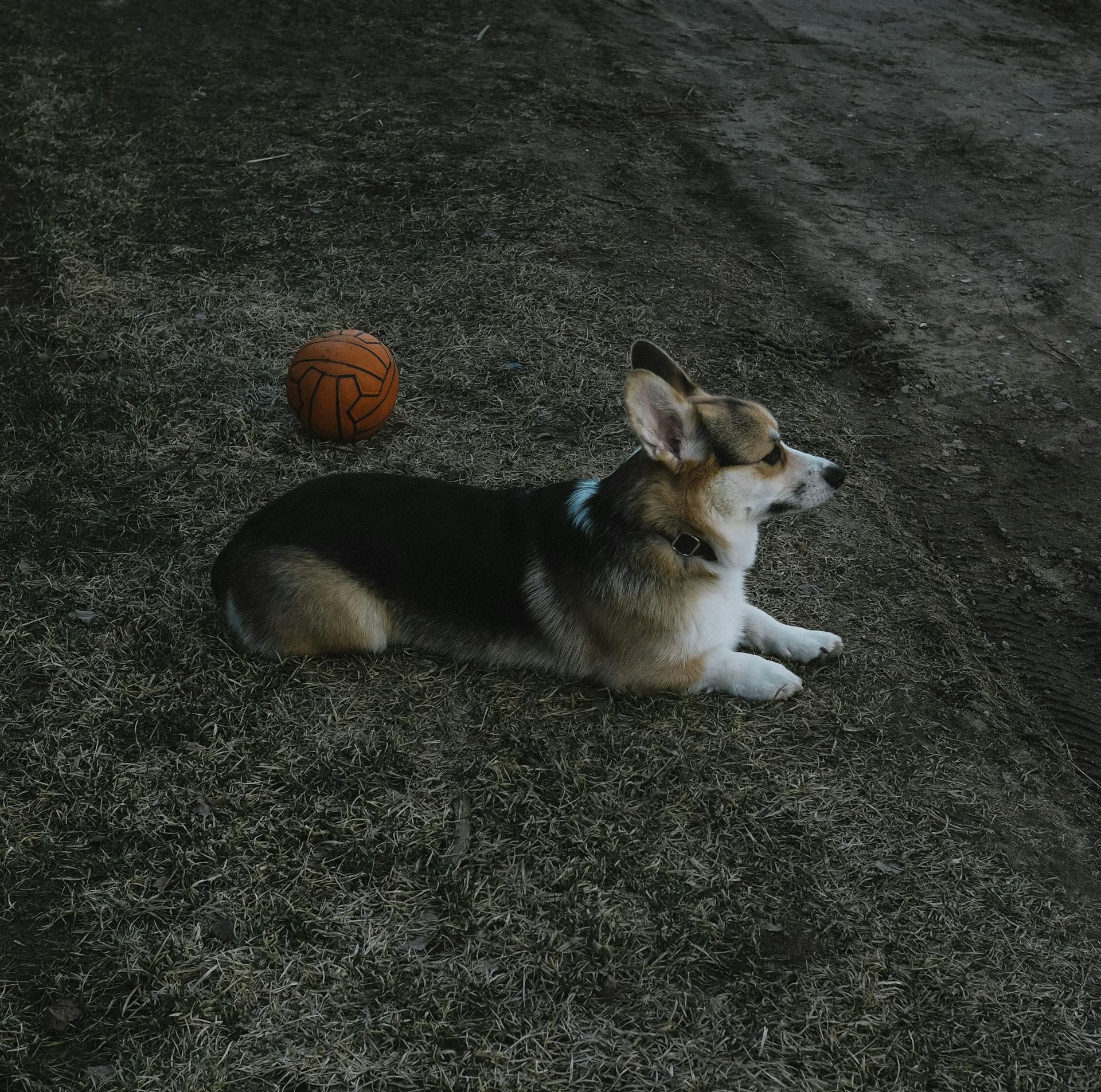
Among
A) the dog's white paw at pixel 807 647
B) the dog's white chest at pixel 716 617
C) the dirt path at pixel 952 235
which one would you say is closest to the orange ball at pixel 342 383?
the dog's white chest at pixel 716 617

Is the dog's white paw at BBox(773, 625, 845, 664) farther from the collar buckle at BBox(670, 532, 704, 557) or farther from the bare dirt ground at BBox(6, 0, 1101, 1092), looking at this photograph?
the collar buckle at BBox(670, 532, 704, 557)

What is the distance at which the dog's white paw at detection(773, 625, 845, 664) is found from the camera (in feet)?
11.6

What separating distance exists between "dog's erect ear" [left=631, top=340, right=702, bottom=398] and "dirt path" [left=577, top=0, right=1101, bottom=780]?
57.9 inches

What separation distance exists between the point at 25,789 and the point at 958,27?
973 centimetres

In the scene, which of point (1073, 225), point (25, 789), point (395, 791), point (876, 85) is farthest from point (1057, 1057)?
point (876, 85)

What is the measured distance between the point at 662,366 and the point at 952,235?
3.87 metres

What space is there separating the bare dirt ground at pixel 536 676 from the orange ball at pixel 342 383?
18 cm

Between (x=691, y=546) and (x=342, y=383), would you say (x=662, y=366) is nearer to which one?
(x=691, y=546)

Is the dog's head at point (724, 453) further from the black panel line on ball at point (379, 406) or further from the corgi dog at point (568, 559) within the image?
the black panel line on ball at point (379, 406)

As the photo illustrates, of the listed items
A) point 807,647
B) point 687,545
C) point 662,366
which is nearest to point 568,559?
point 687,545

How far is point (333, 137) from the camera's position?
7.23 metres

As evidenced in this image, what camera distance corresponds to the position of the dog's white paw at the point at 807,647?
3.54 meters

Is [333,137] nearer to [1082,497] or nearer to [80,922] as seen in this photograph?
[1082,497]

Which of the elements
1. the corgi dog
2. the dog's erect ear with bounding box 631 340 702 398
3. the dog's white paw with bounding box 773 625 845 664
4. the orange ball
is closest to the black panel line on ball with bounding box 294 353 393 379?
the orange ball
